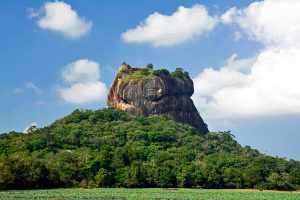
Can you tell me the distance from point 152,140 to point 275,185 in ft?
103

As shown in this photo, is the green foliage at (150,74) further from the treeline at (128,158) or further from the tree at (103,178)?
the tree at (103,178)

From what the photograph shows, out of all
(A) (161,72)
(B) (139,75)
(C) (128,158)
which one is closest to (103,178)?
(C) (128,158)

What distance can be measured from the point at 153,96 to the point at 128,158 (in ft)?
112

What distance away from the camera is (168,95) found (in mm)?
119562

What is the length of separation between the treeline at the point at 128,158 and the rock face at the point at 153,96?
13.3 ft

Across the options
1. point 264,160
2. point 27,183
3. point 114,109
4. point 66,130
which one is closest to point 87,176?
point 27,183

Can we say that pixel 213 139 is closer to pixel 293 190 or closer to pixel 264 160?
pixel 264 160

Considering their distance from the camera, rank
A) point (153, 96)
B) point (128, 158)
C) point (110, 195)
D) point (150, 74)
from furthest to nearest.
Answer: point (150, 74), point (153, 96), point (128, 158), point (110, 195)

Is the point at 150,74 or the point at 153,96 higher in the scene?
the point at 150,74

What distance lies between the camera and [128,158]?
86.1m

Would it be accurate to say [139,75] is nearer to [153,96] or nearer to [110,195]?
[153,96]

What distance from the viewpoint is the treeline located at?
2827 inches

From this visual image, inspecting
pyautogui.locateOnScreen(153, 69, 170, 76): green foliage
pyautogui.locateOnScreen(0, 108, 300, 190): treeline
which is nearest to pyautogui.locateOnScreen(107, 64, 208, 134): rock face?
pyautogui.locateOnScreen(153, 69, 170, 76): green foliage

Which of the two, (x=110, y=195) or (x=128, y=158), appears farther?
(x=128, y=158)
